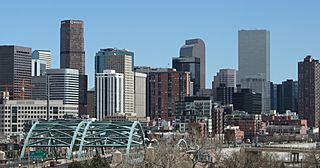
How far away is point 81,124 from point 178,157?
46435 millimetres

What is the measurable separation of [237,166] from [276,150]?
48340 mm

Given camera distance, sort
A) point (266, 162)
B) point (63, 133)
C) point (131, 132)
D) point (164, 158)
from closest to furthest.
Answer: point (164, 158), point (266, 162), point (131, 132), point (63, 133)

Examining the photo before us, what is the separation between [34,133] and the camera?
129 metres

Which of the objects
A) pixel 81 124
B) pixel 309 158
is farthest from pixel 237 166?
pixel 81 124

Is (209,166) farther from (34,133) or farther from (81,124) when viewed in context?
(34,133)

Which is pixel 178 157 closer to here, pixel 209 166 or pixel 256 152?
pixel 209 166

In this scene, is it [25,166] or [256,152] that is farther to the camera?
[256,152]

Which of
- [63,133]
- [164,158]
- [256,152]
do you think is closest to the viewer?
[164,158]

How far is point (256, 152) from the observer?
13675 centimetres

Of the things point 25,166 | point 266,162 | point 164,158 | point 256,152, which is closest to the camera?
point 164,158

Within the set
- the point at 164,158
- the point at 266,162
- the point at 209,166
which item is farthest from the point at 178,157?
the point at 266,162

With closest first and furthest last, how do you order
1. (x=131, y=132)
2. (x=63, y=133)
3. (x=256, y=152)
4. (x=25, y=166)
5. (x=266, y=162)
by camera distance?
(x=25, y=166) < (x=266, y=162) < (x=131, y=132) < (x=63, y=133) < (x=256, y=152)

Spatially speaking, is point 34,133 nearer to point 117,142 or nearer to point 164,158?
point 117,142

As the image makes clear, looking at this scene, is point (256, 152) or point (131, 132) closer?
point (131, 132)
